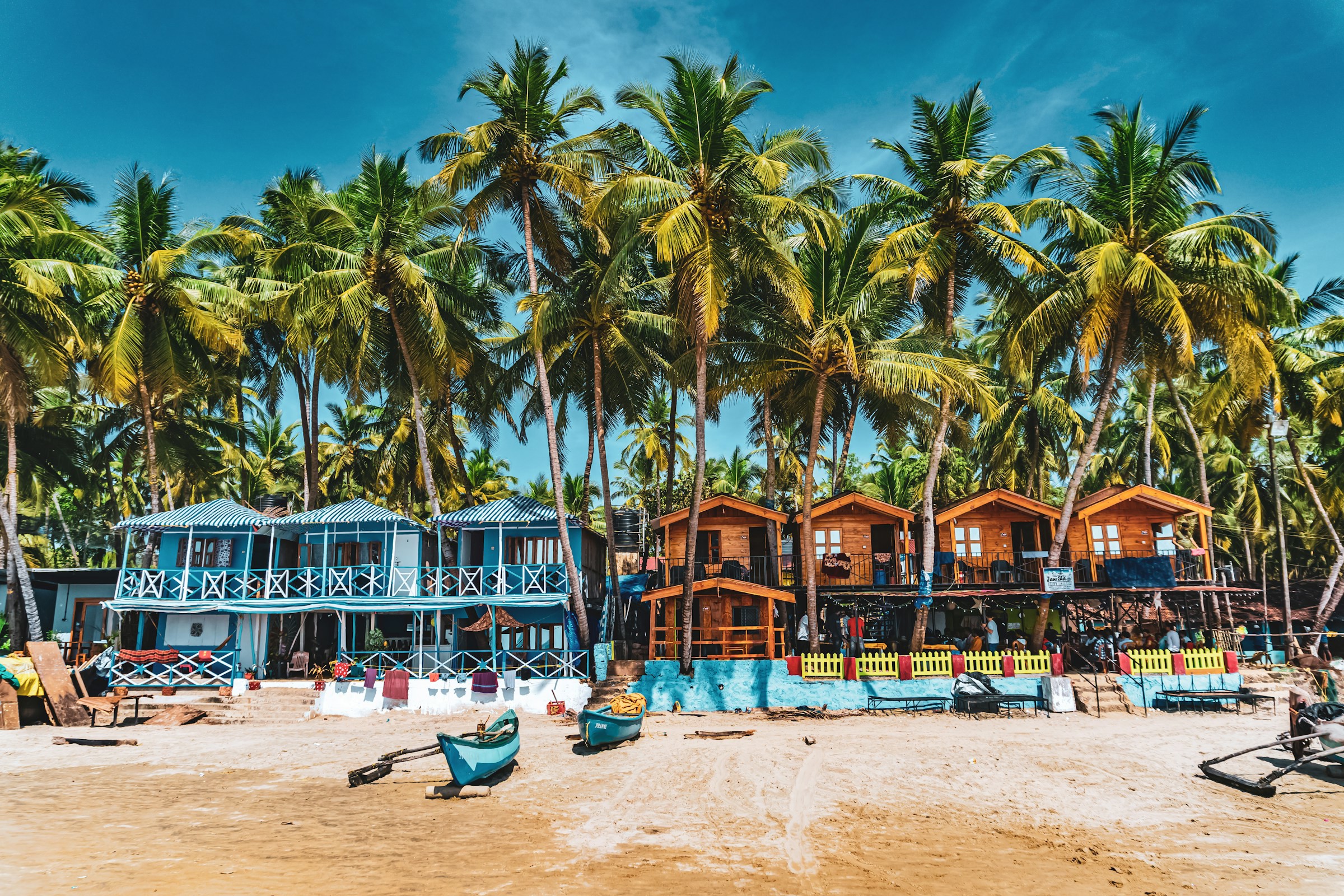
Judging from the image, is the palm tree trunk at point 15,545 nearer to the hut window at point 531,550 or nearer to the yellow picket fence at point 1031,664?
the hut window at point 531,550

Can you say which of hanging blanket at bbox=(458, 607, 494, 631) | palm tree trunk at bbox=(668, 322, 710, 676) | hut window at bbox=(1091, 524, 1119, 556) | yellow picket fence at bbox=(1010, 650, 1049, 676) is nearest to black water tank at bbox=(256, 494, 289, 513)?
hanging blanket at bbox=(458, 607, 494, 631)

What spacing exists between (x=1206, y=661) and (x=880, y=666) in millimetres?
8394

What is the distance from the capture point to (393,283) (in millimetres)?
24031

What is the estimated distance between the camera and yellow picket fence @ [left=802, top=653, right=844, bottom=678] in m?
21.8

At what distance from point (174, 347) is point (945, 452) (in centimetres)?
3134

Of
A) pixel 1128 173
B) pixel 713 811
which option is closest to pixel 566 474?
pixel 1128 173

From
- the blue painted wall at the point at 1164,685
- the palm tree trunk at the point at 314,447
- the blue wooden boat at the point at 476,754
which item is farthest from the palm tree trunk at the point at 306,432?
the blue painted wall at the point at 1164,685

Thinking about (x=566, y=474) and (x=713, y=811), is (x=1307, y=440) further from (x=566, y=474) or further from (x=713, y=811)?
(x=713, y=811)

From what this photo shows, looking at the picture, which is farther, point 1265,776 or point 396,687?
point 396,687

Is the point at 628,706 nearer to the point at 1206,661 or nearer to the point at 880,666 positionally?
the point at 880,666

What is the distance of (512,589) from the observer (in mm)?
23828

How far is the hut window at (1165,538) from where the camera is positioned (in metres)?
27.1

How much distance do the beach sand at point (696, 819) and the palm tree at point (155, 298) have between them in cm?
1081

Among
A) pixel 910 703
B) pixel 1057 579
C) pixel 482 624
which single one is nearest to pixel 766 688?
pixel 910 703
